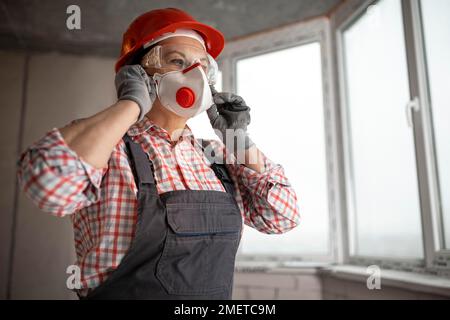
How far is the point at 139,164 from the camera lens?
840 millimetres

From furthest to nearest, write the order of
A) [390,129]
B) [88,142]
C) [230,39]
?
[230,39] < [390,129] < [88,142]

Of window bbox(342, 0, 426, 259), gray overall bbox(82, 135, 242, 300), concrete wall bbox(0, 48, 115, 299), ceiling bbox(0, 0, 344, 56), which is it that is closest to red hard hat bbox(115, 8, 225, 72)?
gray overall bbox(82, 135, 242, 300)

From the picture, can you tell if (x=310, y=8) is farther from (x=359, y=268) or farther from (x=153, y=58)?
(x=153, y=58)

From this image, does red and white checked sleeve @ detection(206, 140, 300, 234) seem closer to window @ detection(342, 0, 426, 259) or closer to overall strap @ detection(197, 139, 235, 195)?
overall strap @ detection(197, 139, 235, 195)

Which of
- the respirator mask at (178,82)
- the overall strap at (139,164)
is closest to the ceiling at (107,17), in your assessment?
the respirator mask at (178,82)

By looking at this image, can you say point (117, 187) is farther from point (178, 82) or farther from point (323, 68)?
point (323, 68)

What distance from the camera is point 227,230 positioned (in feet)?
2.89

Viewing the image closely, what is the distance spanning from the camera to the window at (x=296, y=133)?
2.45 metres

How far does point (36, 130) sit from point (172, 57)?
7.09 feet

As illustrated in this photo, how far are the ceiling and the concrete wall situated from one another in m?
0.13

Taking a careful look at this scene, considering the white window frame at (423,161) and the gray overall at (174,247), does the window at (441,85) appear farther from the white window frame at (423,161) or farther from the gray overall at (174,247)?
the gray overall at (174,247)

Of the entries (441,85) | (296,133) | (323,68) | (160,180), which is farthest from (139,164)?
(323,68)
